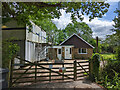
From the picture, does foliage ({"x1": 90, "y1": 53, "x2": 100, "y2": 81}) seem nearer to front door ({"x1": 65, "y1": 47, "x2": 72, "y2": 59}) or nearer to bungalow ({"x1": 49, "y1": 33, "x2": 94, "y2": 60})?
front door ({"x1": 65, "y1": 47, "x2": 72, "y2": 59})

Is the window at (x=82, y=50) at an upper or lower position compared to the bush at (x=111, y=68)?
upper

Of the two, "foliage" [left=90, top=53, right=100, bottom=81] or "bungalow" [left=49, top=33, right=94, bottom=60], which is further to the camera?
"bungalow" [left=49, top=33, right=94, bottom=60]

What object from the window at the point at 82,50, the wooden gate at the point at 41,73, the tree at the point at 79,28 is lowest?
the wooden gate at the point at 41,73

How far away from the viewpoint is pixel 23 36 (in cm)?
554

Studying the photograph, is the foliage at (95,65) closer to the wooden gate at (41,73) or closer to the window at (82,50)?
the wooden gate at (41,73)

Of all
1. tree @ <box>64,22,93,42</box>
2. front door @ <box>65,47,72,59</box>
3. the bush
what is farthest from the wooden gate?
front door @ <box>65,47,72,59</box>

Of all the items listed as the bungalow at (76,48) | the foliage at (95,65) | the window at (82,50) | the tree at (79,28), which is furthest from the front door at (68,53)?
the foliage at (95,65)

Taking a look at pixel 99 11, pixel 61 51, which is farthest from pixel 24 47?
pixel 61 51

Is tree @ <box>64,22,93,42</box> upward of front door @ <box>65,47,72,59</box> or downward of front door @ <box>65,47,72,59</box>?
upward

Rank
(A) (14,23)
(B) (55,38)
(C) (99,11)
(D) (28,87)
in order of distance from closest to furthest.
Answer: (D) (28,87)
(C) (99,11)
(A) (14,23)
(B) (55,38)

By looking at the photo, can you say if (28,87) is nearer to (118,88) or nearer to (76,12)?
(118,88)

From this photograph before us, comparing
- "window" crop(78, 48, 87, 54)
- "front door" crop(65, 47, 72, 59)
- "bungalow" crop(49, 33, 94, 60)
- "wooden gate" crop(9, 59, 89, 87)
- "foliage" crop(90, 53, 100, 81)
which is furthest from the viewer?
"window" crop(78, 48, 87, 54)

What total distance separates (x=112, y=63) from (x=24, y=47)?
4.61m

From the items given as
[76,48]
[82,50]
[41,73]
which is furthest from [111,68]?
[82,50]
